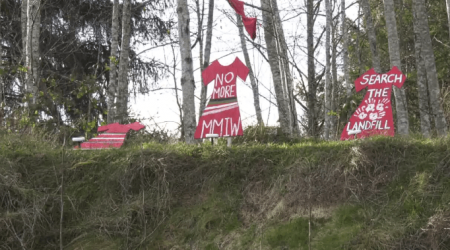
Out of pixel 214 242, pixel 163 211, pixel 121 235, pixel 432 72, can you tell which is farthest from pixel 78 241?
pixel 432 72

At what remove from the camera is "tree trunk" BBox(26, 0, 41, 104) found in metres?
11.7

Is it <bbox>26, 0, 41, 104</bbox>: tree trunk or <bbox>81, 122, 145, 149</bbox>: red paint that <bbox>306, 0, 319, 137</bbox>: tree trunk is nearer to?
<bbox>81, 122, 145, 149</bbox>: red paint

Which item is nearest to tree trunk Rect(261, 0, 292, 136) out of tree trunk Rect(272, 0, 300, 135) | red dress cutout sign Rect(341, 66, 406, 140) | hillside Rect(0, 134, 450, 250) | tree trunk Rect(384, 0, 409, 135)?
tree trunk Rect(272, 0, 300, 135)

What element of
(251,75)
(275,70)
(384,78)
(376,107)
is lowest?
(376,107)

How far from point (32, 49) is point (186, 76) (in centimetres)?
495

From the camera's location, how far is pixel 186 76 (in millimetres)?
8773

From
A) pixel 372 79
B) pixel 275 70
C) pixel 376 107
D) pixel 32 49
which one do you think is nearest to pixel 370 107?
pixel 376 107

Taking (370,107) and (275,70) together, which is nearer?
(370,107)

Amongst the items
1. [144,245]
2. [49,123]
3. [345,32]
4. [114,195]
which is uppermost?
[345,32]

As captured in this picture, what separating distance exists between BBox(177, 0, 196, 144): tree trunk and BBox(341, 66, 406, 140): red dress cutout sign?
2498 millimetres

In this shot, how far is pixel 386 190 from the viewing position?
6043 millimetres

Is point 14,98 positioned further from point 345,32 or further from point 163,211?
point 163,211

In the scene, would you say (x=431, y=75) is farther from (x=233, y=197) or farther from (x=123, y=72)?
(x=123, y=72)

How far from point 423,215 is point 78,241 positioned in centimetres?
406
